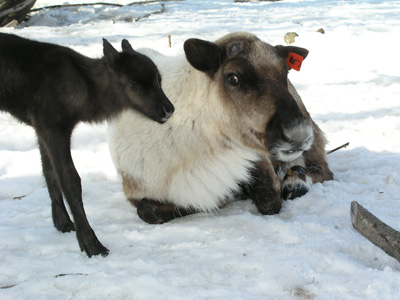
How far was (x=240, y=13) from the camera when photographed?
13.2 metres

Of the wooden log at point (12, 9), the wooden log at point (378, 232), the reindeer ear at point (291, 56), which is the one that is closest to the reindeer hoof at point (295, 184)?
the reindeer ear at point (291, 56)

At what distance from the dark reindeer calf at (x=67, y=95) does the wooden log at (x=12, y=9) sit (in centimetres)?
851

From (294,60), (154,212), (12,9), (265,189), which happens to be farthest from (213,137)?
(12,9)

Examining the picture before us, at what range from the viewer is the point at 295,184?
3941mm

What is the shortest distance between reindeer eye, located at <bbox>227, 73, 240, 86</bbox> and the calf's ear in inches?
7.5

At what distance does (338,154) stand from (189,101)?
2197mm

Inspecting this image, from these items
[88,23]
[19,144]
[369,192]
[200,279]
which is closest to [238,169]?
→ [369,192]

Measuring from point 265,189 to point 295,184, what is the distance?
401 millimetres

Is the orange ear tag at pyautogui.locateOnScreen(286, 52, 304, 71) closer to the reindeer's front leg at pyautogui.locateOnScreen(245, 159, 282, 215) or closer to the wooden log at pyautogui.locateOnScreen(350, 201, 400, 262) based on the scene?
the reindeer's front leg at pyautogui.locateOnScreen(245, 159, 282, 215)

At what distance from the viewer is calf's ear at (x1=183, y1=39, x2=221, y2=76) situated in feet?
11.0

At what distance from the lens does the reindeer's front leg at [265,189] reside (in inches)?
142

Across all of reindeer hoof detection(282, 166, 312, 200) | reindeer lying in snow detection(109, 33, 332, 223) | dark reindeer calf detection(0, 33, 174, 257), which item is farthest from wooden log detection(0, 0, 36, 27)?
reindeer hoof detection(282, 166, 312, 200)

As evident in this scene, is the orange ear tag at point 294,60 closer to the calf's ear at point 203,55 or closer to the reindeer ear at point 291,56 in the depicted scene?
the reindeer ear at point 291,56

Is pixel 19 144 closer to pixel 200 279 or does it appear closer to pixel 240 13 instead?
pixel 200 279
